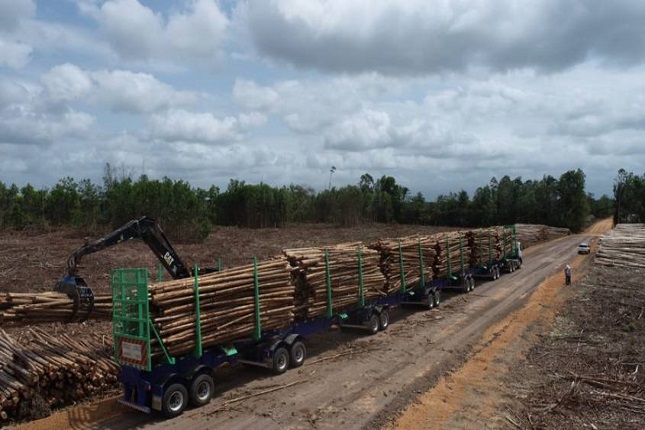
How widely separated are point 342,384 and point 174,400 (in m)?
3.77

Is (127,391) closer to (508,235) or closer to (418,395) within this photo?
(418,395)

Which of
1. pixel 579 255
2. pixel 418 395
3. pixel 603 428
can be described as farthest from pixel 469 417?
pixel 579 255

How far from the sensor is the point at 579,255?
144 feet

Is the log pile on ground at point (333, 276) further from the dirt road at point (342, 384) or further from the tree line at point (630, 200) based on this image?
the tree line at point (630, 200)

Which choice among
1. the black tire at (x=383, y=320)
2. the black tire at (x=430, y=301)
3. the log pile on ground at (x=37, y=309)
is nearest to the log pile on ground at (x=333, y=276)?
the black tire at (x=383, y=320)

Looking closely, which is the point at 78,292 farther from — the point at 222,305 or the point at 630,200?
the point at 630,200

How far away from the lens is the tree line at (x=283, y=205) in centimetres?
3981

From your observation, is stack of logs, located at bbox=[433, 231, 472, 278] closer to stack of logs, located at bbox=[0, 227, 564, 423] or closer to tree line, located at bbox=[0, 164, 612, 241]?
stack of logs, located at bbox=[0, 227, 564, 423]

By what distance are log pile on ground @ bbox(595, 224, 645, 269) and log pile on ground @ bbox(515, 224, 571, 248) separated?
75.3ft

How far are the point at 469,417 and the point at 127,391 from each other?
6.67 meters

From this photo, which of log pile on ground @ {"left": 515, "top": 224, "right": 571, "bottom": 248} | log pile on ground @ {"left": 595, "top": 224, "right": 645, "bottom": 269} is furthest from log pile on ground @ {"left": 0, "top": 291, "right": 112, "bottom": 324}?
log pile on ground @ {"left": 515, "top": 224, "right": 571, "bottom": 248}

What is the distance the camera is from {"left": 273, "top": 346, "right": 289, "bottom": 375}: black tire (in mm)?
12688

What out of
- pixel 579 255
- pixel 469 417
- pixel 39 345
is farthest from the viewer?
pixel 579 255

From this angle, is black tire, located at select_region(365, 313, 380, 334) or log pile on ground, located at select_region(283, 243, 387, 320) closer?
log pile on ground, located at select_region(283, 243, 387, 320)
